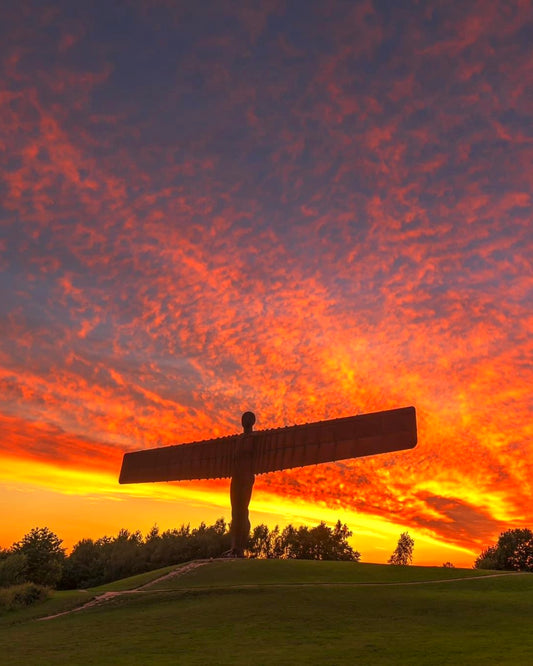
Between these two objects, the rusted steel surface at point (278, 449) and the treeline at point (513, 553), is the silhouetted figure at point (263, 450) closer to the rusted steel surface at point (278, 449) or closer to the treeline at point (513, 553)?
the rusted steel surface at point (278, 449)

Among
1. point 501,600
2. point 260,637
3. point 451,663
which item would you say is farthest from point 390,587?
point 451,663

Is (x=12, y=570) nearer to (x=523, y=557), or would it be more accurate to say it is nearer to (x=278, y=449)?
(x=278, y=449)

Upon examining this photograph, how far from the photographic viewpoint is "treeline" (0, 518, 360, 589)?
47656mm

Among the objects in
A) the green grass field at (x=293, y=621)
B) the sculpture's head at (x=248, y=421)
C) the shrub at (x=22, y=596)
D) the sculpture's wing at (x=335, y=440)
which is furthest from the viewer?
the sculpture's head at (x=248, y=421)

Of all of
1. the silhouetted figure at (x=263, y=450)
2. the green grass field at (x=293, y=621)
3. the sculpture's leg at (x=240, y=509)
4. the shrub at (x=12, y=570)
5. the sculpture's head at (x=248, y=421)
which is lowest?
the green grass field at (x=293, y=621)

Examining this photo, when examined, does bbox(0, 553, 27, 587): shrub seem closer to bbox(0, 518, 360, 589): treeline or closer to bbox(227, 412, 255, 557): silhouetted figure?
bbox(0, 518, 360, 589): treeline

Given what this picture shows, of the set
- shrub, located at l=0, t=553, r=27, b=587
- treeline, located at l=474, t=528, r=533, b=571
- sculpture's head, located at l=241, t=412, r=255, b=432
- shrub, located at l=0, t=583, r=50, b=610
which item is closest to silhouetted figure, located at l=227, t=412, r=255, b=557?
sculpture's head, located at l=241, t=412, r=255, b=432

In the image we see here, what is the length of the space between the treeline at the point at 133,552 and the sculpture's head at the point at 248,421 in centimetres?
2123

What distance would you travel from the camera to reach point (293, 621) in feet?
58.3

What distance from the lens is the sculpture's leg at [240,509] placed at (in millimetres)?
31250

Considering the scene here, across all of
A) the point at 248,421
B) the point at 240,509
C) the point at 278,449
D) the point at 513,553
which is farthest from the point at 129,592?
the point at 513,553

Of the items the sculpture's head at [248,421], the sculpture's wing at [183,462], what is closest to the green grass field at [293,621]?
the sculpture's wing at [183,462]

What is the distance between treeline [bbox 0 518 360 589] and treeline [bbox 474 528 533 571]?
15737 millimetres

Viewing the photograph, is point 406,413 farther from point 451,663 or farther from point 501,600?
point 451,663
